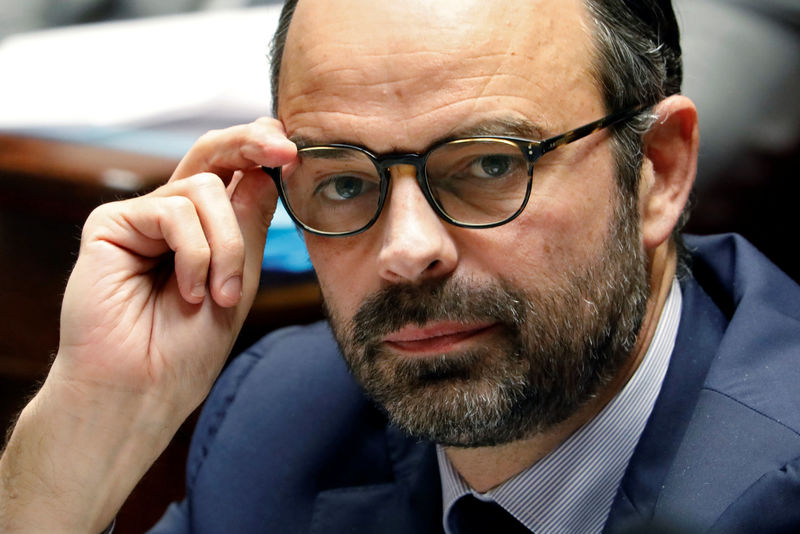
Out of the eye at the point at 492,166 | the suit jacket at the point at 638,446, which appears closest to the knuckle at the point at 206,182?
the eye at the point at 492,166

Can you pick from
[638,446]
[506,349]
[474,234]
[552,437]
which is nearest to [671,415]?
[638,446]

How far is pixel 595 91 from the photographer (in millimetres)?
1232

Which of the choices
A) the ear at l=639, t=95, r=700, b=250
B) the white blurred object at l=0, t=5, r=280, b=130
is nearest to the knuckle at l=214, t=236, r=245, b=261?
the ear at l=639, t=95, r=700, b=250

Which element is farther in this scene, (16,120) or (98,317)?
(16,120)

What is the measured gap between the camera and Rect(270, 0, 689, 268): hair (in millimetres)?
1253

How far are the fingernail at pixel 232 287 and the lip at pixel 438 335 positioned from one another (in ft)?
0.79

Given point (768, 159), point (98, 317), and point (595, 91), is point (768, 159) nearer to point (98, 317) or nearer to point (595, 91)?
point (595, 91)

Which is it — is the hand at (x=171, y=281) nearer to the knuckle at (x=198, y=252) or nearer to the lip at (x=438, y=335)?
the knuckle at (x=198, y=252)

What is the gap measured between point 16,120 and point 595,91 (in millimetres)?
1574

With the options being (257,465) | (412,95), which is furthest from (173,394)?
(412,95)

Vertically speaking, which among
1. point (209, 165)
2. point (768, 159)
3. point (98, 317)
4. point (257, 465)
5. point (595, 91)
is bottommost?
point (257, 465)

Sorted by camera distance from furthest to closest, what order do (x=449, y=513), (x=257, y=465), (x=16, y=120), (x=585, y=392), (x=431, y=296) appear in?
(x=16, y=120) < (x=257, y=465) < (x=449, y=513) < (x=585, y=392) < (x=431, y=296)

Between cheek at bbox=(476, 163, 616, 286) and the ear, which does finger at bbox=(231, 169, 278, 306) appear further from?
the ear

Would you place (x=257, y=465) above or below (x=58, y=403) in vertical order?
below
